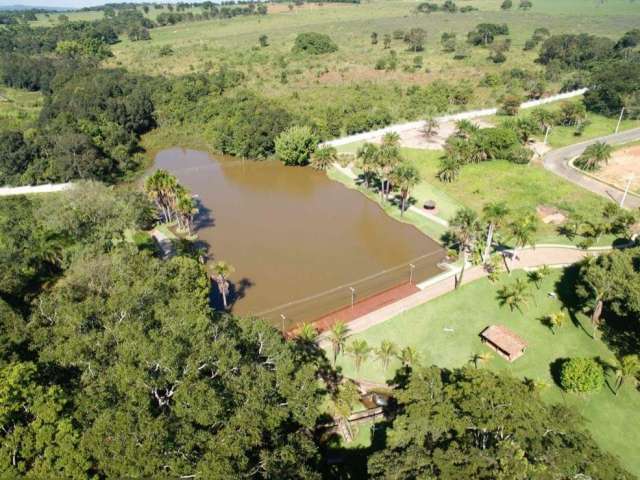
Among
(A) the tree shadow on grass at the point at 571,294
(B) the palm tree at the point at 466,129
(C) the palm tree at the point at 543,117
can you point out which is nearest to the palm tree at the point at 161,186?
(A) the tree shadow on grass at the point at 571,294

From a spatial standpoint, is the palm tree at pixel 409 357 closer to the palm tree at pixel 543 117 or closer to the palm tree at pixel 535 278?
the palm tree at pixel 535 278

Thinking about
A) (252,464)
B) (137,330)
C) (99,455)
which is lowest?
(252,464)

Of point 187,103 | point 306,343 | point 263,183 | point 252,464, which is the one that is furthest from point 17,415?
point 187,103

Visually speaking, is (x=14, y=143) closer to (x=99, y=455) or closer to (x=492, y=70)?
(x=99, y=455)

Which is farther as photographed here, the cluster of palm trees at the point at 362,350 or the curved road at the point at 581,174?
the curved road at the point at 581,174

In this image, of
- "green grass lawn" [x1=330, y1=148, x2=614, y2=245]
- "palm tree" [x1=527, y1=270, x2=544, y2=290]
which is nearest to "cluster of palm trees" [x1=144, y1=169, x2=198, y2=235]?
"green grass lawn" [x1=330, y1=148, x2=614, y2=245]

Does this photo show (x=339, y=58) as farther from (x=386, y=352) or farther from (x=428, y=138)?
(x=386, y=352)

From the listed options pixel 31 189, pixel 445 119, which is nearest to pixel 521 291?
pixel 445 119
